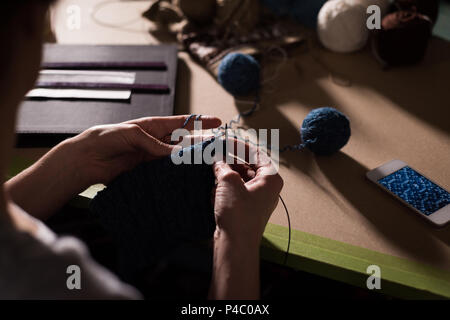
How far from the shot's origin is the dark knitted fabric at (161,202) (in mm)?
665

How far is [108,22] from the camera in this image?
124 cm

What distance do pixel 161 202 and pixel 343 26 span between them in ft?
2.17

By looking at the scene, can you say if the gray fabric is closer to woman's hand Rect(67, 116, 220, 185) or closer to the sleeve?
the sleeve

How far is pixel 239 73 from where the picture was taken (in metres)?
0.88

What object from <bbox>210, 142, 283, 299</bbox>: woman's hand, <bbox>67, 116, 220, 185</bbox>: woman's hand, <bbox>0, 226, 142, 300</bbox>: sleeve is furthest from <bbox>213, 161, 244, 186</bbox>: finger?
<bbox>0, 226, 142, 300</bbox>: sleeve

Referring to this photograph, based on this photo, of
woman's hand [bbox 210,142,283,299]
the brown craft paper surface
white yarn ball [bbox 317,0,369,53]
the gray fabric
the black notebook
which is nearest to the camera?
the gray fabric

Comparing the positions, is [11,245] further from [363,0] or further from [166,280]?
[363,0]

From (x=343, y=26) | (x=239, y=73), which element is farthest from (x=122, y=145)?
(x=343, y=26)

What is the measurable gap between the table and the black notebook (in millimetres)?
43

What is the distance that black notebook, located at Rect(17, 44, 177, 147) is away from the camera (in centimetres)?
81

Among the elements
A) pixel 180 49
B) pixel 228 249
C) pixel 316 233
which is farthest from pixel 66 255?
pixel 180 49

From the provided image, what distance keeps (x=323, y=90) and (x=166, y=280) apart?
2.23 feet

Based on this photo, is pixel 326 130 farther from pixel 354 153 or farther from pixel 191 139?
pixel 191 139

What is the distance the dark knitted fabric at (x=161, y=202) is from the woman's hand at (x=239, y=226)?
1.8 inches
